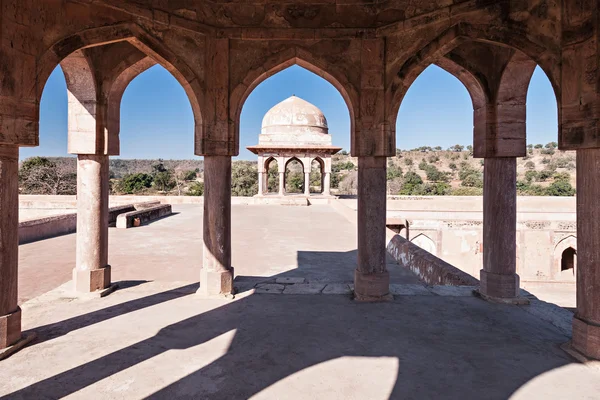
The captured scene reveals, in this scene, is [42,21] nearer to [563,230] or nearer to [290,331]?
[290,331]

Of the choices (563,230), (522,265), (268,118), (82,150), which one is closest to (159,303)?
(82,150)

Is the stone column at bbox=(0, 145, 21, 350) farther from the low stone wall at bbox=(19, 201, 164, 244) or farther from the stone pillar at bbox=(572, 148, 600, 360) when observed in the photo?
the low stone wall at bbox=(19, 201, 164, 244)

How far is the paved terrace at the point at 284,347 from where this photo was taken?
129 inches

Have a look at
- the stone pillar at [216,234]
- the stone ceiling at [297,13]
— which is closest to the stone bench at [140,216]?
the stone pillar at [216,234]

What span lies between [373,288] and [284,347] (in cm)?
191

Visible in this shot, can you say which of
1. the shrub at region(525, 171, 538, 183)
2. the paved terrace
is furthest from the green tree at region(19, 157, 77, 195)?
the shrub at region(525, 171, 538, 183)

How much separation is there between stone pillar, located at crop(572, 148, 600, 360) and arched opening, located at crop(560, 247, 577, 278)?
15593 mm

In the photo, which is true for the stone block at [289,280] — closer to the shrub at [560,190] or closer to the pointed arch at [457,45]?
the pointed arch at [457,45]

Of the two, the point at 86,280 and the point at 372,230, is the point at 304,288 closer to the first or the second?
the point at 372,230

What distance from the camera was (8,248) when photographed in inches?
155

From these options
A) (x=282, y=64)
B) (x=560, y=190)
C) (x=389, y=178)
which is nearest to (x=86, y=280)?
(x=282, y=64)

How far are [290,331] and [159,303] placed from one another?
2079 millimetres

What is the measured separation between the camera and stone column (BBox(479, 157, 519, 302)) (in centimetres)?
545

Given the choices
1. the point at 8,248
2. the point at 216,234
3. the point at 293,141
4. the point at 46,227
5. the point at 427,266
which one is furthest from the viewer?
the point at 293,141
